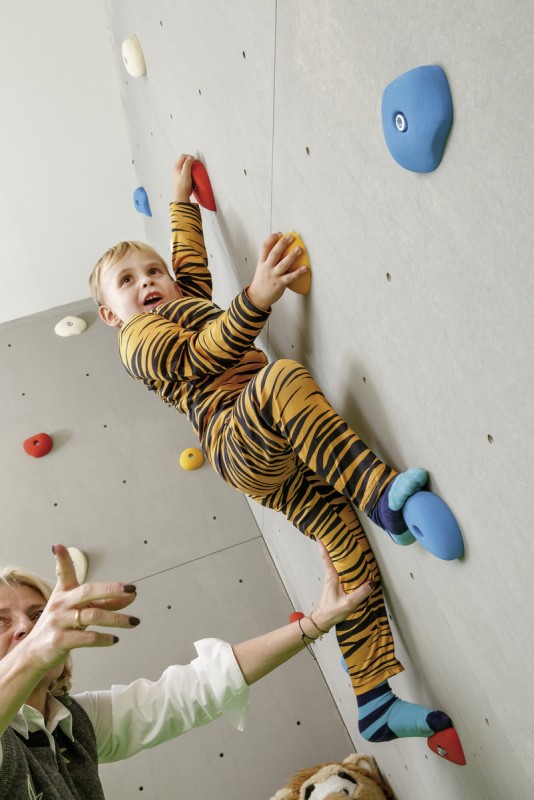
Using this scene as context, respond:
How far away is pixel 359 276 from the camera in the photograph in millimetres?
743

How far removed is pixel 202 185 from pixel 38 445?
Answer: 1.14 meters

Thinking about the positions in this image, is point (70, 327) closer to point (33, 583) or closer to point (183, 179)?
point (183, 179)

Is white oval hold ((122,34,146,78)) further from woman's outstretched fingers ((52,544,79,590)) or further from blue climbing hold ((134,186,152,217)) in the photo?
woman's outstretched fingers ((52,544,79,590))

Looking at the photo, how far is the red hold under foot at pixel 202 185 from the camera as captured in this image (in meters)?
1.34

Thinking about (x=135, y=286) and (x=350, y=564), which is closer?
(x=350, y=564)

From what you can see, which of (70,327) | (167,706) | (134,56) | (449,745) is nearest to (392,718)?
(449,745)

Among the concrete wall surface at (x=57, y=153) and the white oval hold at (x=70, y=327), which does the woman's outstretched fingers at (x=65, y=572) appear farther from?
the white oval hold at (x=70, y=327)

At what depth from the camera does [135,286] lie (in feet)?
4.41

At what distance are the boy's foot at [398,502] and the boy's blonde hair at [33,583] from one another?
0.51 metres

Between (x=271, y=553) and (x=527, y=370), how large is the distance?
59.0 inches

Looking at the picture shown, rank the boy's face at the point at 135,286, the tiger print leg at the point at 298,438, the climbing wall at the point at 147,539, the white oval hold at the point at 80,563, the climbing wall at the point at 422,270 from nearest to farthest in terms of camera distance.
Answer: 1. the climbing wall at the point at 422,270
2. the tiger print leg at the point at 298,438
3. the boy's face at the point at 135,286
4. the climbing wall at the point at 147,539
5. the white oval hold at the point at 80,563

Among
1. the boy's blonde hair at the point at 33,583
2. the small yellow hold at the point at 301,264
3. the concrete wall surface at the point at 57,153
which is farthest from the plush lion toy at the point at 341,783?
the concrete wall surface at the point at 57,153

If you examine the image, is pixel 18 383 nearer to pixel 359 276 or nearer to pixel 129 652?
pixel 129 652

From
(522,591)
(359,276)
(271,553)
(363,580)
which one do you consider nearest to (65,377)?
(271,553)
